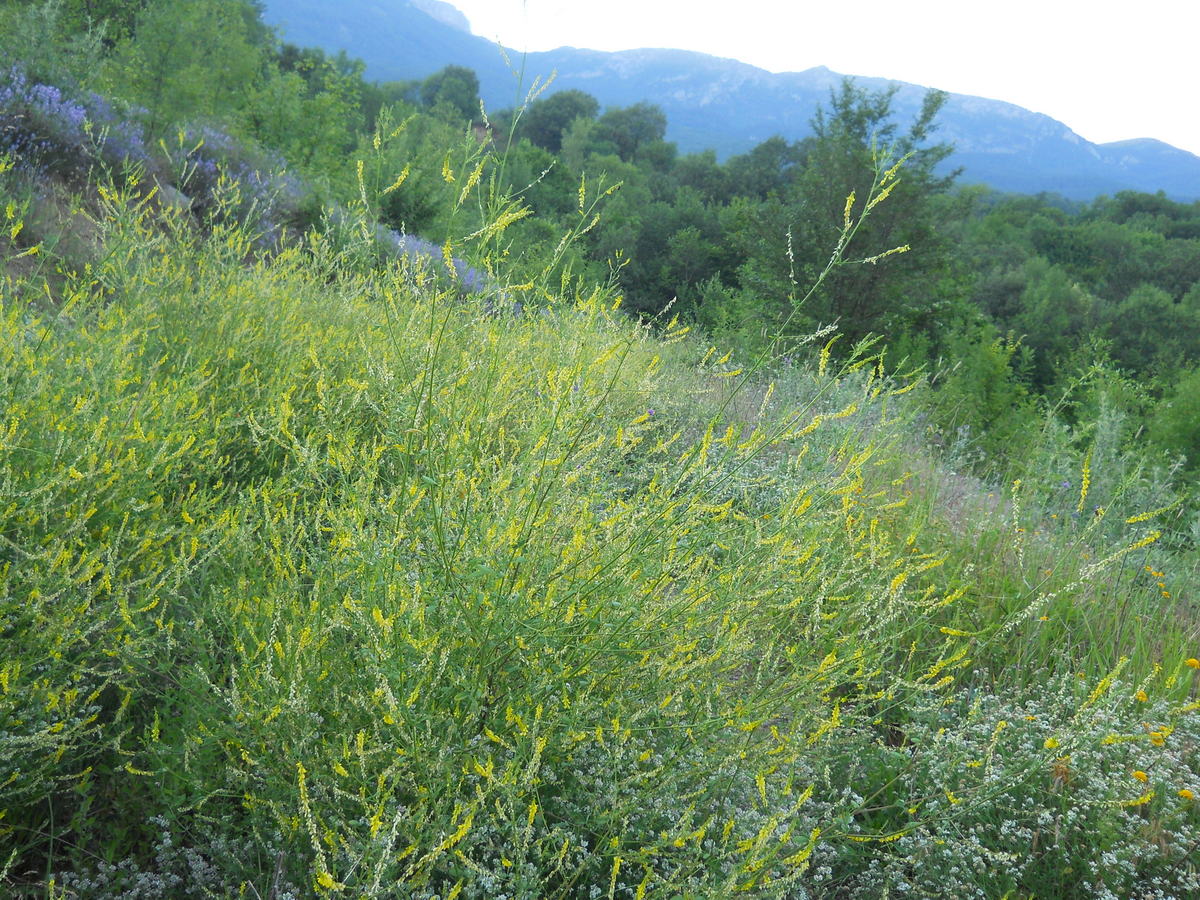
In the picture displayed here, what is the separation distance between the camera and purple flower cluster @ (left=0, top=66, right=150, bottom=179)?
595 centimetres

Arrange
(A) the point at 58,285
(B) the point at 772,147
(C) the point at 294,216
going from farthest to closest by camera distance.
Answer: (B) the point at 772,147 < (C) the point at 294,216 < (A) the point at 58,285

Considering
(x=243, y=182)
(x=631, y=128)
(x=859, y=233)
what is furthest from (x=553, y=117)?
(x=243, y=182)

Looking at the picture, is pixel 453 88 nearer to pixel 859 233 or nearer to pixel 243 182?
pixel 859 233

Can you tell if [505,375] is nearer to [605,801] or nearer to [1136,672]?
[605,801]

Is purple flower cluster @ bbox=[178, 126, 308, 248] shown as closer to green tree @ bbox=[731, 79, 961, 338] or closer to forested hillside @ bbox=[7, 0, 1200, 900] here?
forested hillside @ bbox=[7, 0, 1200, 900]

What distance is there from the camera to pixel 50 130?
20.7ft

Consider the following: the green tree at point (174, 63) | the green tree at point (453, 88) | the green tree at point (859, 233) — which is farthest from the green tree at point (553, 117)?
the green tree at point (174, 63)

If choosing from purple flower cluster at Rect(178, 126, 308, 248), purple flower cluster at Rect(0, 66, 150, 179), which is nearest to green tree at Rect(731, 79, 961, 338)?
purple flower cluster at Rect(178, 126, 308, 248)

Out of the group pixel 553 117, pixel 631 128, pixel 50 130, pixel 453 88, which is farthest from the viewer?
pixel 453 88

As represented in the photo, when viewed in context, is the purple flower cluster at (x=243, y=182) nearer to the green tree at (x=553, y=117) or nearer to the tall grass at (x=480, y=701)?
the tall grass at (x=480, y=701)

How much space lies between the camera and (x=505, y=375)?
262 cm

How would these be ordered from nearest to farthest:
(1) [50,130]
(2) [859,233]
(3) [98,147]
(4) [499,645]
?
(4) [499,645], (3) [98,147], (1) [50,130], (2) [859,233]

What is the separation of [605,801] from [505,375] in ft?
4.82

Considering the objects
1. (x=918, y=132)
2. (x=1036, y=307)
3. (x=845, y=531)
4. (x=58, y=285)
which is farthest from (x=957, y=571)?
(x=1036, y=307)
